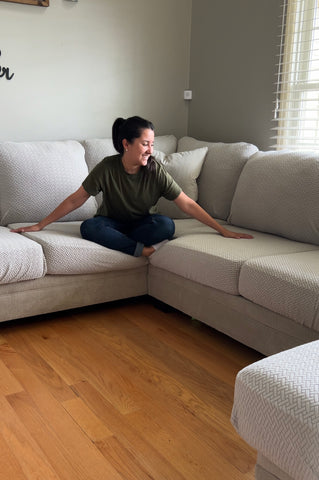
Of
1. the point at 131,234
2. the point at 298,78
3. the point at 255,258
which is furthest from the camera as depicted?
the point at 298,78

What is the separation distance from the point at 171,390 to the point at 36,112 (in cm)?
220

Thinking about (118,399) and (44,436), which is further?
(118,399)

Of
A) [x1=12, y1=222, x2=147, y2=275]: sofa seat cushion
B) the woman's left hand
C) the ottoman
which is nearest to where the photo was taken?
the ottoman

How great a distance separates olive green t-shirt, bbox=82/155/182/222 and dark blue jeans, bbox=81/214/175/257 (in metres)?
0.11

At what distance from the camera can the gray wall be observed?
127 inches

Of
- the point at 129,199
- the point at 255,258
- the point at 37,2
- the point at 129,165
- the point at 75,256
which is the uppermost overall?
the point at 37,2

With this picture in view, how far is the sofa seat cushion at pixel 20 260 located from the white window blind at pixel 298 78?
5.55ft

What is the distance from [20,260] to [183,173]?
128 cm

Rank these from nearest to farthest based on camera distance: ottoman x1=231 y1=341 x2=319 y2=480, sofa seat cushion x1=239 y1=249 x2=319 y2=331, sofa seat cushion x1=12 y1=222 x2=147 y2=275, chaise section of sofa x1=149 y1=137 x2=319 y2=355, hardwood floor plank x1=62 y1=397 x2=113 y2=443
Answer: ottoman x1=231 y1=341 x2=319 y2=480, hardwood floor plank x1=62 y1=397 x2=113 y2=443, sofa seat cushion x1=239 y1=249 x2=319 y2=331, chaise section of sofa x1=149 y1=137 x2=319 y2=355, sofa seat cushion x1=12 y1=222 x2=147 y2=275

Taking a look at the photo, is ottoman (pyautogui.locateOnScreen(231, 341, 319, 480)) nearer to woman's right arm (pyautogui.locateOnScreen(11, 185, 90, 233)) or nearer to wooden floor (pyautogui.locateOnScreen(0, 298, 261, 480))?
wooden floor (pyautogui.locateOnScreen(0, 298, 261, 480))

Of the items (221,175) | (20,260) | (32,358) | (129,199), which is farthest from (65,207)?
(221,175)

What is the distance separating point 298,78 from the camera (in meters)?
3.02

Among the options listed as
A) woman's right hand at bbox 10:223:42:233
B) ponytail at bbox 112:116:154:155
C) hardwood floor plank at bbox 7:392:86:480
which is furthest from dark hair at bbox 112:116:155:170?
hardwood floor plank at bbox 7:392:86:480

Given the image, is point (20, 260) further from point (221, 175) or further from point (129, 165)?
point (221, 175)
